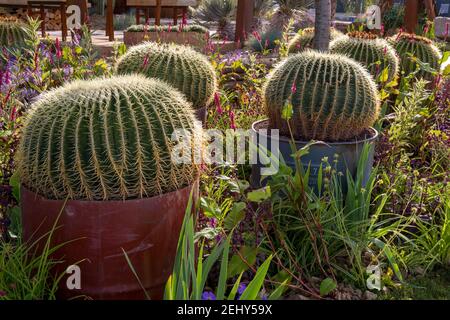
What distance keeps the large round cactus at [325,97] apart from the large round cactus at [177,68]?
22.6 inches

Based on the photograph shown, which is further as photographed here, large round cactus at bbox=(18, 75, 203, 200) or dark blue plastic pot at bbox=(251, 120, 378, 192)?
dark blue plastic pot at bbox=(251, 120, 378, 192)

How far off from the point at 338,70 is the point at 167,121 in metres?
1.27

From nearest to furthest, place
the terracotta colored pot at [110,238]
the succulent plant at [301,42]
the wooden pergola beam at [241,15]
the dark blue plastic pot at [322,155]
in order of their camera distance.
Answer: the terracotta colored pot at [110,238], the dark blue plastic pot at [322,155], the succulent plant at [301,42], the wooden pergola beam at [241,15]

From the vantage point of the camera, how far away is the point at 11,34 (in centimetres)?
473

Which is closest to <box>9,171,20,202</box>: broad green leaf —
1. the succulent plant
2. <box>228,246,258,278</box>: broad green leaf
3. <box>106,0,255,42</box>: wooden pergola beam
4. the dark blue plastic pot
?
<box>228,246,258,278</box>: broad green leaf

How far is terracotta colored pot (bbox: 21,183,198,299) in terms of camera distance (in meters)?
1.95

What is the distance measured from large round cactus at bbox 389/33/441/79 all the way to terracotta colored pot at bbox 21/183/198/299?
3092 millimetres

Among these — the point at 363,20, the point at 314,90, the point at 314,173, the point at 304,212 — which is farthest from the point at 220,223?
the point at 363,20

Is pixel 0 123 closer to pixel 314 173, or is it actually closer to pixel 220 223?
pixel 220 223

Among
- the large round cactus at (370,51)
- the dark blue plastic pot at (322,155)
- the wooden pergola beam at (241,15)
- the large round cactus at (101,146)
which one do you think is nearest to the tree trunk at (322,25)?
the large round cactus at (370,51)

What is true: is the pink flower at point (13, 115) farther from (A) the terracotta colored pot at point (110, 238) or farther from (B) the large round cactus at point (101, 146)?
(A) the terracotta colored pot at point (110, 238)

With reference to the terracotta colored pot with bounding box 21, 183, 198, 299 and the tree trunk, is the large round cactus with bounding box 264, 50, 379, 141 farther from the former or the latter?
the terracotta colored pot with bounding box 21, 183, 198, 299

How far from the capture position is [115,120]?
1.99 meters

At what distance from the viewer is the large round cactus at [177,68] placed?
11.3 feet
